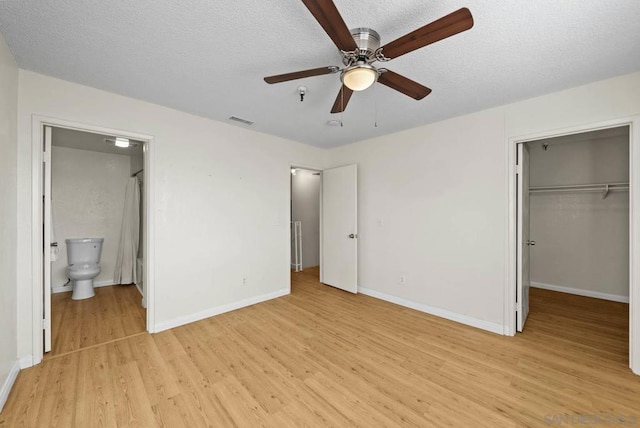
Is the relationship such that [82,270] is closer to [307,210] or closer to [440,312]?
[307,210]

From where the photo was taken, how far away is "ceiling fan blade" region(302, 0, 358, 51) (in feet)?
3.64

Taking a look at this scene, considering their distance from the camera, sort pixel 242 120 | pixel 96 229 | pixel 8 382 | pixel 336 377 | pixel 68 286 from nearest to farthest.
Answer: pixel 8 382
pixel 336 377
pixel 242 120
pixel 68 286
pixel 96 229

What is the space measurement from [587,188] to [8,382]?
6914 millimetres

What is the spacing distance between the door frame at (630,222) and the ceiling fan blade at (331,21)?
2.34 metres

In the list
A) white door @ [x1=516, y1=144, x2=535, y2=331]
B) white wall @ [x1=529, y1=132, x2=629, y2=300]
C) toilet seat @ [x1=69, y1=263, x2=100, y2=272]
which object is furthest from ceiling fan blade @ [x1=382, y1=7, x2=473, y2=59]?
toilet seat @ [x1=69, y1=263, x2=100, y2=272]

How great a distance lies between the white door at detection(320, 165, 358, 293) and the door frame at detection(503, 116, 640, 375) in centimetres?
201

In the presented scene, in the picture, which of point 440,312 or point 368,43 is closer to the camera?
point 368,43

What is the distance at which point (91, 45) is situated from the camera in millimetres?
1834

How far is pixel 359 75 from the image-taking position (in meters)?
1.52

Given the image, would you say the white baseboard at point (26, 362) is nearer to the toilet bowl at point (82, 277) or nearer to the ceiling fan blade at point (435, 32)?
the toilet bowl at point (82, 277)

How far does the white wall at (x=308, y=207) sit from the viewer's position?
629 centimetres

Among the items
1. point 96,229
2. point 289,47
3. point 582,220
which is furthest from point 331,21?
point 96,229

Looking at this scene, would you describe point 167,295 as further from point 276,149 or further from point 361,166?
point 361,166

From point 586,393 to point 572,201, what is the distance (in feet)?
11.6
